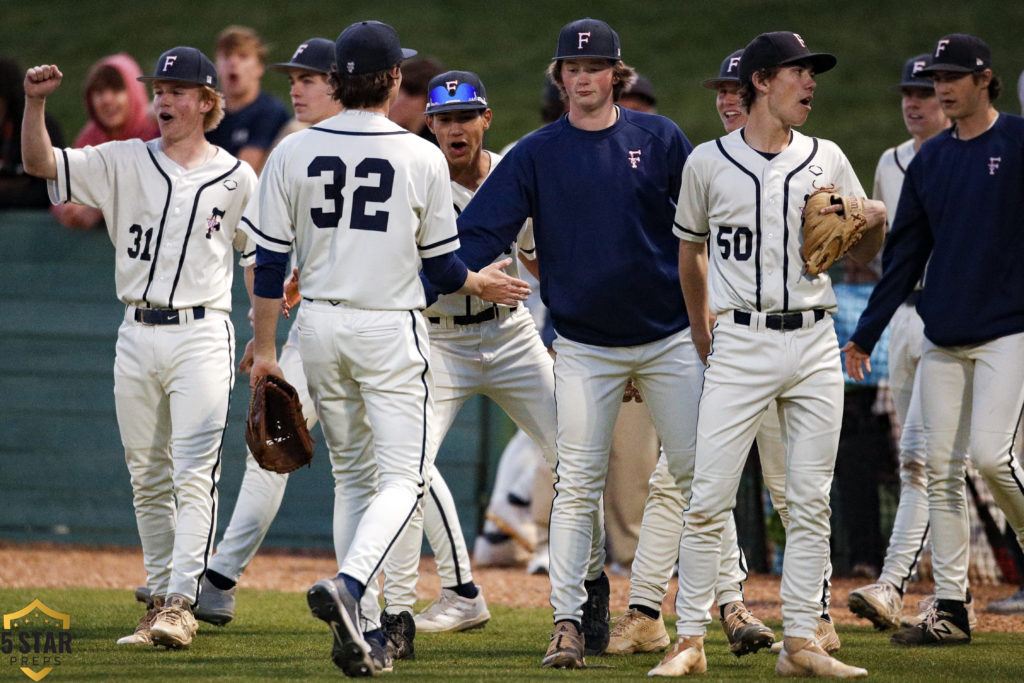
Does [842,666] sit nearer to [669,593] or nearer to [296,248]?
[296,248]

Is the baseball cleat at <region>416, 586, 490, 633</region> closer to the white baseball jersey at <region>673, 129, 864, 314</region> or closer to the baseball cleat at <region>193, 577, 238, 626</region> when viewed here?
the baseball cleat at <region>193, 577, 238, 626</region>

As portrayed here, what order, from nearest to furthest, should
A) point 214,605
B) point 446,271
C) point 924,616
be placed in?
point 446,271, point 924,616, point 214,605

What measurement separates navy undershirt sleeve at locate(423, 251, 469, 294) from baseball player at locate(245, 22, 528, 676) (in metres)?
0.01

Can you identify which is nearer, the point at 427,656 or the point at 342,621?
the point at 342,621

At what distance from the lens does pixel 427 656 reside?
5559 millimetres

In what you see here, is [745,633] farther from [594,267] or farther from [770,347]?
[594,267]

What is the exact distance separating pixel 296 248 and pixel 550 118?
3233 millimetres

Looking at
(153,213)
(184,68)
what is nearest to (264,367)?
(153,213)

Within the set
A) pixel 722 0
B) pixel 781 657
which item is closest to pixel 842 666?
pixel 781 657

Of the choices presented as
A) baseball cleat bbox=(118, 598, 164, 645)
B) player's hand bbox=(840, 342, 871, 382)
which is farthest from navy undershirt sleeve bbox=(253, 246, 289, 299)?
player's hand bbox=(840, 342, 871, 382)

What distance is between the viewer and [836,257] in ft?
15.9

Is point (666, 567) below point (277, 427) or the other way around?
below

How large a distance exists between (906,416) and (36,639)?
4.14 m

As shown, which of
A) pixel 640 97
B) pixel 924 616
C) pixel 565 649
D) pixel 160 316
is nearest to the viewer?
pixel 565 649
